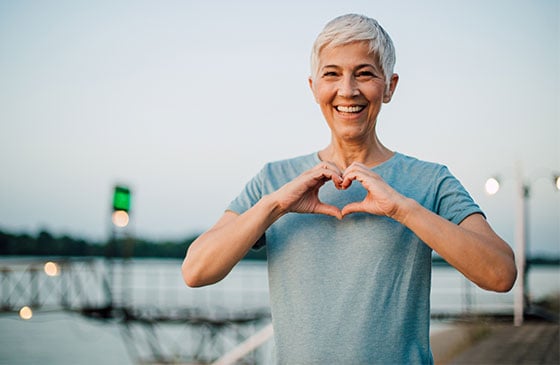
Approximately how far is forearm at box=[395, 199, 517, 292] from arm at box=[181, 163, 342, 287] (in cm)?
19

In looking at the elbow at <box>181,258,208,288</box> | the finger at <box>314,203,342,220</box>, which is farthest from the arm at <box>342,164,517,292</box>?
the elbow at <box>181,258,208,288</box>

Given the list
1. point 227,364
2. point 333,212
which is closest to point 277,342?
point 333,212

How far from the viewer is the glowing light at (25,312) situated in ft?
41.6

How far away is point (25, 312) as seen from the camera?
42.8 feet

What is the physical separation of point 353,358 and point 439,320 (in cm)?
1332

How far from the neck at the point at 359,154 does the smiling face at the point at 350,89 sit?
3 centimetres

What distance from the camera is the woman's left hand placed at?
1269 millimetres

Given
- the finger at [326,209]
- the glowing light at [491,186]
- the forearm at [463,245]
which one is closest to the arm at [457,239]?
the forearm at [463,245]

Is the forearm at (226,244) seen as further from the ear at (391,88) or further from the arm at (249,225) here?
the ear at (391,88)

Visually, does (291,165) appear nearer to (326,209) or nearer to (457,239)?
(326,209)

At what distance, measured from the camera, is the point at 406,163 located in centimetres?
147

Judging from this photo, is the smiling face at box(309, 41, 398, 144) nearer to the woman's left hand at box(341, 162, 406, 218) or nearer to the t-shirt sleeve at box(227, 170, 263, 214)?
the woman's left hand at box(341, 162, 406, 218)

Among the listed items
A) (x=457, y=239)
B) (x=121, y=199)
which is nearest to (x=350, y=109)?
(x=457, y=239)

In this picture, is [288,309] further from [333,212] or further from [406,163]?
[406,163]
